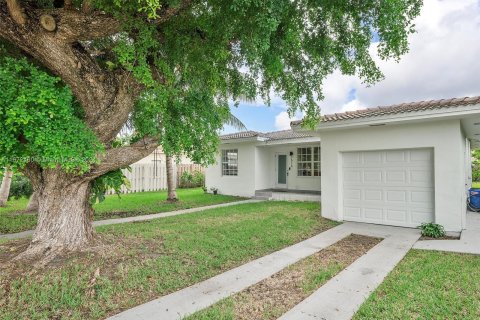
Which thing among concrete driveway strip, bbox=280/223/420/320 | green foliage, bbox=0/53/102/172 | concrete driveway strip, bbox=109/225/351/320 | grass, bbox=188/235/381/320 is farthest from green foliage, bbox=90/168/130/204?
concrete driveway strip, bbox=280/223/420/320

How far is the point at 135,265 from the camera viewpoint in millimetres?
4746

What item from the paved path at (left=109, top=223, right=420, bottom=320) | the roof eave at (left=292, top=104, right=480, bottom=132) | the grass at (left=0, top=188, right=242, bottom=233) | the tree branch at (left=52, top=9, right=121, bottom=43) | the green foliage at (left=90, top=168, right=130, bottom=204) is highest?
the tree branch at (left=52, top=9, right=121, bottom=43)

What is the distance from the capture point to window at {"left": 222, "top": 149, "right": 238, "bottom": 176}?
54.9 ft

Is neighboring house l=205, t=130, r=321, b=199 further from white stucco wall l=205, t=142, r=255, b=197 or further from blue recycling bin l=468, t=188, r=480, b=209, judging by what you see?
blue recycling bin l=468, t=188, r=480, b=209

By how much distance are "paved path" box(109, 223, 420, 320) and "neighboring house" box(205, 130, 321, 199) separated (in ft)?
28.9

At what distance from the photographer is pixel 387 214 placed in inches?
328

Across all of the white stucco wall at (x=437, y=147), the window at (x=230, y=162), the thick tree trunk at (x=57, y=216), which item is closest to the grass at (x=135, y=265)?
the thick tree trunk at (x=57, y=216)

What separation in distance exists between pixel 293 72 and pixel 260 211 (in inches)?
228

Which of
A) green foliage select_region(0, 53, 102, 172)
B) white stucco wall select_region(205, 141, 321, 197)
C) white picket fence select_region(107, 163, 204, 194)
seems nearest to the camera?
green foliage select_region(0, 53, 102, 172)

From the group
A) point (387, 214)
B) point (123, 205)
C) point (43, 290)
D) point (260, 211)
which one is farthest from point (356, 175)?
point (123, 205)

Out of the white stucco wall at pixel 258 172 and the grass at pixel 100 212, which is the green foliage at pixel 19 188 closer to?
the grass at pixel 100 212

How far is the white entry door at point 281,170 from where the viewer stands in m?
16.6

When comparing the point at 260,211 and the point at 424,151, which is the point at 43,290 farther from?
the point at 424,151

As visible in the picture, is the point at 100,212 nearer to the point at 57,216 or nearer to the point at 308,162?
the point at 57,216
